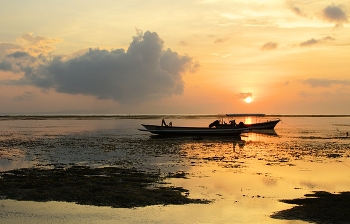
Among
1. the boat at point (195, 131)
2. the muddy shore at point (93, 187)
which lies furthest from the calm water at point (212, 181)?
the boat at point (195, 131)

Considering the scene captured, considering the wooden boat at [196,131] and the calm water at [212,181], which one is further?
the wooden boat at [196,131]

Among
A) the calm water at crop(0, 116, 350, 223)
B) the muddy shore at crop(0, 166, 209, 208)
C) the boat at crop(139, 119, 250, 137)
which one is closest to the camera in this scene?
the calm water at crop(0, 116, 350, 223)

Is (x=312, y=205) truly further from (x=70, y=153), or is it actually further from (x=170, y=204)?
Result: (x=70, y=153)

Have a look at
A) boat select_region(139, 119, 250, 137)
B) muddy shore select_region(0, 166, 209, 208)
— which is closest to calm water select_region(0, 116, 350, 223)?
muddy shore select_region(0, 166, 209, 208)

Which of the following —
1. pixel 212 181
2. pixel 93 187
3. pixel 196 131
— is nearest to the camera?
pixel 93 187

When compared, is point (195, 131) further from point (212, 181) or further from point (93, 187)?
point (93, 187)

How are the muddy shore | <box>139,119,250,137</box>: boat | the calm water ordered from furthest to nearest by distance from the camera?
Answer: <box>139,119,250,137</box>: boat → the muddy shore → the calm water

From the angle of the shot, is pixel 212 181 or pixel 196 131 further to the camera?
pixel 196 131

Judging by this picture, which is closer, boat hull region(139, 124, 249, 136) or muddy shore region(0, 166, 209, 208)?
muddy shore region(0, 166, 209, 208)

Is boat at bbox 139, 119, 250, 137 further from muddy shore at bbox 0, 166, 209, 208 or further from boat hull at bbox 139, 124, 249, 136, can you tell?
muddy shore at bbox 0, 166, 209, 208

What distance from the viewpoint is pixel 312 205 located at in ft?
46.8

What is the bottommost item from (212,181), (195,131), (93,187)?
(212,181)

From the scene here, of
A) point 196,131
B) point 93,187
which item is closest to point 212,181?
point 93,187

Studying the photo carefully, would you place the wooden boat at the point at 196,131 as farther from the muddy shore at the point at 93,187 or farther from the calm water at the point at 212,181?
the muddy shore at the point at 93,187
